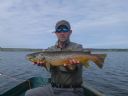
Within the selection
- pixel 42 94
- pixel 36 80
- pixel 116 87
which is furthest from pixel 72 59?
pixel 116 87

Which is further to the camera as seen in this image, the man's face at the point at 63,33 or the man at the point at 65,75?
the man's face at the point at 63,33

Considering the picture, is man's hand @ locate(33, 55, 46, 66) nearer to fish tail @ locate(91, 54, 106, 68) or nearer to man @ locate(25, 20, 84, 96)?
man @ locate(25, 20, 84, 96)

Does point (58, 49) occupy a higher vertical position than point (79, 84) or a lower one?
higher

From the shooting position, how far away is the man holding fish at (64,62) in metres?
7.22

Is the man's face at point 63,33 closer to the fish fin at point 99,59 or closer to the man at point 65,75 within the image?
the man at point 65,75

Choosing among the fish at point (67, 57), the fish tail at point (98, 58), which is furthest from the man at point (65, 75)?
the fish tail at point (98, 58)

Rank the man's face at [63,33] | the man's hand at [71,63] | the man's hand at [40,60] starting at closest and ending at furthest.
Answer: the man's hand at [71,63] < the man's hand at [40,60] < the man's face at [63,33]

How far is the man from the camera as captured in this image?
7.38 metres

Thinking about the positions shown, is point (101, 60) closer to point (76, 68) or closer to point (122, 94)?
point (76, 68)

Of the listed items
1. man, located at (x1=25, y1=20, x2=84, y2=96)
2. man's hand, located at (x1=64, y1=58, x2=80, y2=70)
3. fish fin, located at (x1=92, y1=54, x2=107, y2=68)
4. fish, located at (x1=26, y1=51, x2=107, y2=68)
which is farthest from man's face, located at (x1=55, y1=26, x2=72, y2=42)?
fish fin, located at (x1=92, y1=54, x2=107, y2=68)

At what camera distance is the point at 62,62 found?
7.22m

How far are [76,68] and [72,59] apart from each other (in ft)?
1.07

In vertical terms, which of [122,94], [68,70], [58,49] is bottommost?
[122,94]

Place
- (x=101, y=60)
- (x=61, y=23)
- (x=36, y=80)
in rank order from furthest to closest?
1. (x=36, y=80)
2. (x=61, y=23)
3. (x=101, y=60)
